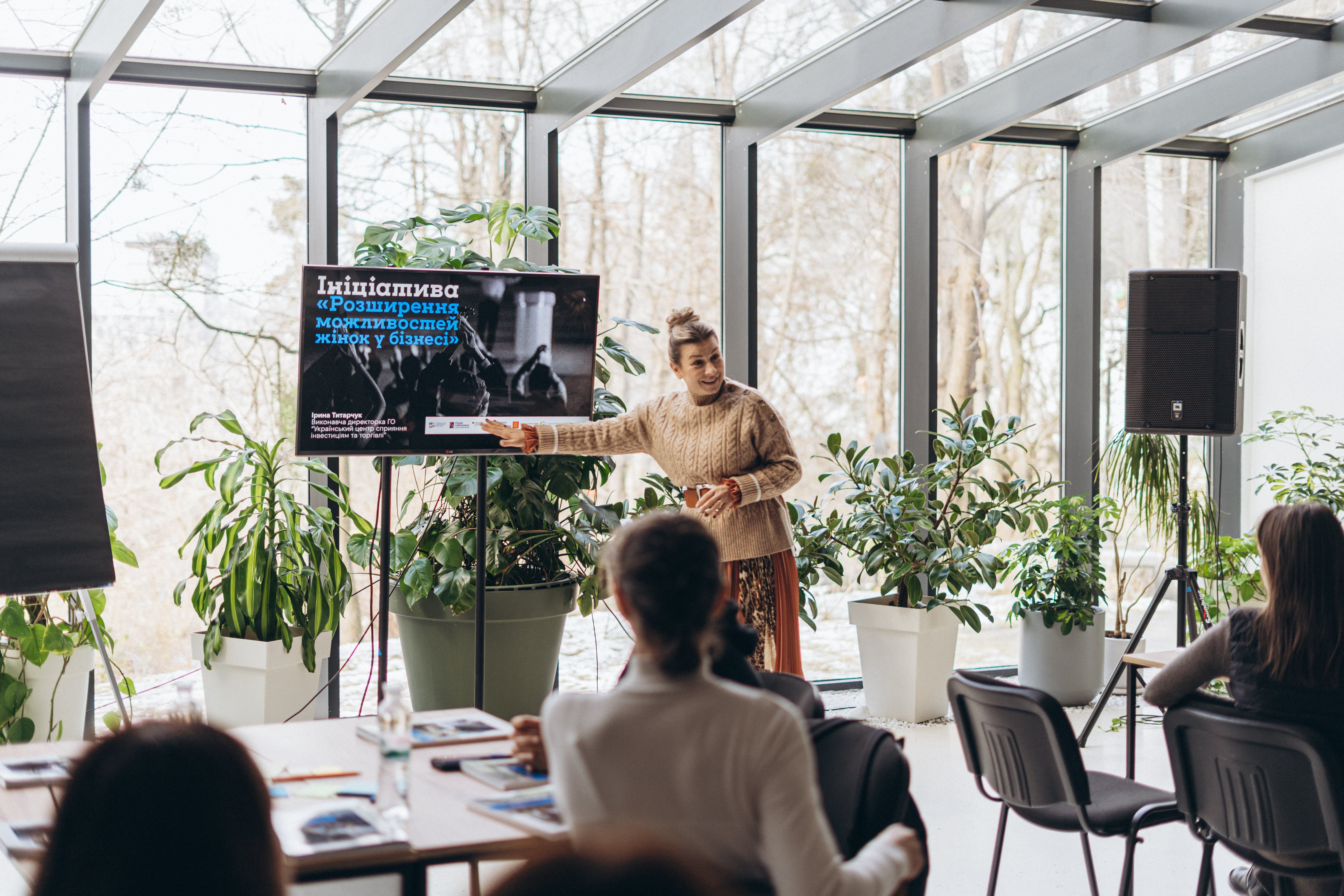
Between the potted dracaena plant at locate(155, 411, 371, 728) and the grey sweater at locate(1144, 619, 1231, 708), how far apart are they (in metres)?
3.14

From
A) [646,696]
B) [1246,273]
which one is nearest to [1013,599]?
[1246,273]

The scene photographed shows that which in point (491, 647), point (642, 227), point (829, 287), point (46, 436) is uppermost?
point (642, 227)

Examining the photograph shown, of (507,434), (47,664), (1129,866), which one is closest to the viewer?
(1129,866)

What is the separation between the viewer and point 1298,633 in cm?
257

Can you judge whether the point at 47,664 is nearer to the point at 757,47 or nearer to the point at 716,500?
the point at 716,500

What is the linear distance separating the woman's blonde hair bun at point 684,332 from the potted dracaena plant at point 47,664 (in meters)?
1.97

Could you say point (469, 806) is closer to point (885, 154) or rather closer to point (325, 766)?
point (325, 766)

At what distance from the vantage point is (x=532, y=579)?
507cm

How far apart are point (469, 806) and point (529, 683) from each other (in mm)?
2911

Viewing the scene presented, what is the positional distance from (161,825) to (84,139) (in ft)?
15.2

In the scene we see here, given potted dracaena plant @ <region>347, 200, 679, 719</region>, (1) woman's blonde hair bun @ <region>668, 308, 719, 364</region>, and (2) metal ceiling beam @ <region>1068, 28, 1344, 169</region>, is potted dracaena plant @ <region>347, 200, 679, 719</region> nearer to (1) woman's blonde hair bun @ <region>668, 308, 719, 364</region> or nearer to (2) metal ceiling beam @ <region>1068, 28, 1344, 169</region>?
(1) woman's blonde hair bun @ <region>668, 308, 719, 364</region>

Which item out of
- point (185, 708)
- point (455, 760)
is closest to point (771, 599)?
point (455, 760)

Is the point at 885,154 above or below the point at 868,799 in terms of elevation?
above

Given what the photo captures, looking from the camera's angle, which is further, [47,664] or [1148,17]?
[1148,17]
